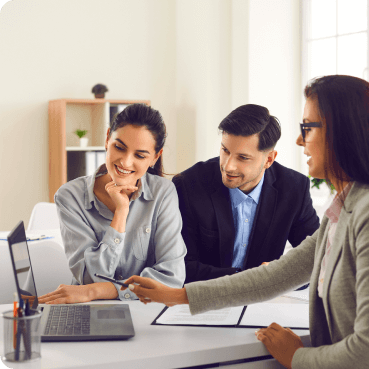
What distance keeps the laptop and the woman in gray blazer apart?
0.38 m

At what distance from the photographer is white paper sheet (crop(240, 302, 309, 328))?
55.9 inches

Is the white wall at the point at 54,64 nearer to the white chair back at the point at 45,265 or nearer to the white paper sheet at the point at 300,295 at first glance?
the white chair back at the point at 45,265

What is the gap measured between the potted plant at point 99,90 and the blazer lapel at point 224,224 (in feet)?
8.38

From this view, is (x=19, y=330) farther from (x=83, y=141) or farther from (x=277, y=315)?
(x=83, y=141)

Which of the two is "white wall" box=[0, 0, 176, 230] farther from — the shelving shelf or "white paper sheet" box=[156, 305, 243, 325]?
"white paper sheet" box=[156, 305, 243, 325]

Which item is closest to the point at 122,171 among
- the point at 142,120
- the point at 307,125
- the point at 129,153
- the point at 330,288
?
the point at 129,153

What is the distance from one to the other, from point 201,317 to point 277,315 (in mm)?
229

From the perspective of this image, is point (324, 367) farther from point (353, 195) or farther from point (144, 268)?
point (144, 268)

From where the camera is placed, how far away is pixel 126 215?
5.83 ft

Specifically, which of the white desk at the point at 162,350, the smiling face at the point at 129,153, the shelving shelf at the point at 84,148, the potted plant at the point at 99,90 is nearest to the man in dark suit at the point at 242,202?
the smiling face at the point at 129,153

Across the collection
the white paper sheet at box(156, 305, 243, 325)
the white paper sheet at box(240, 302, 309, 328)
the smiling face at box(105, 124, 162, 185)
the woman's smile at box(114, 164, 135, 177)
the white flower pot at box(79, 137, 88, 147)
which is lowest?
the white paper sheet at box(240, 302, 309, 328)

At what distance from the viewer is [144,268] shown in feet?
5.91

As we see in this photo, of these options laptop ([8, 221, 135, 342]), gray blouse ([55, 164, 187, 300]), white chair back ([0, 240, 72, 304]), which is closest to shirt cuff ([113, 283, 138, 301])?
gray blouse ([55, 164, 187, 300])

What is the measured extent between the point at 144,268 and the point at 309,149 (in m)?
0.81
